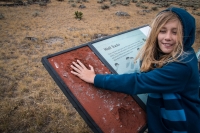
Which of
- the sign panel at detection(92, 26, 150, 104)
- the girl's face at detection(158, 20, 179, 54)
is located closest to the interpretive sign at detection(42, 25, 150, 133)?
the sign panel at detection(92, 26, 150, 104)

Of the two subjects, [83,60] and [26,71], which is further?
[26,71]

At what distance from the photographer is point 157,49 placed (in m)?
1.68

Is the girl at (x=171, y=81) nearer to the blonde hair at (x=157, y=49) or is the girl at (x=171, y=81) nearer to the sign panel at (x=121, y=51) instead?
the blonde hair at (x=157, y=49)

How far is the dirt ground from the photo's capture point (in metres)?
2.98

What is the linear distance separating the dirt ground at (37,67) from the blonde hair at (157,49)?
74.8 inches

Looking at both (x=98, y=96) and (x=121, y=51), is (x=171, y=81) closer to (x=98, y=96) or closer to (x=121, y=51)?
(x=98, y=96)

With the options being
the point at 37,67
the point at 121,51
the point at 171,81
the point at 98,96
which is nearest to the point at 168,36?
the point at 171,81

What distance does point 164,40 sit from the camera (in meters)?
1.47

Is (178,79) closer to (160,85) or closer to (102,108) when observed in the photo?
(160,85)

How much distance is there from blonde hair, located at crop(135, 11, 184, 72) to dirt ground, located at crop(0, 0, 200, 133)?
190 cm

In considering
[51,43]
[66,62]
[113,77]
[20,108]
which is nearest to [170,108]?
[113,77]

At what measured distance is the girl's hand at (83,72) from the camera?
139cm

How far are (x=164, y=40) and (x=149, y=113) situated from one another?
0.70 meters

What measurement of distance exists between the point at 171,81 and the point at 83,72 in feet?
2.45
